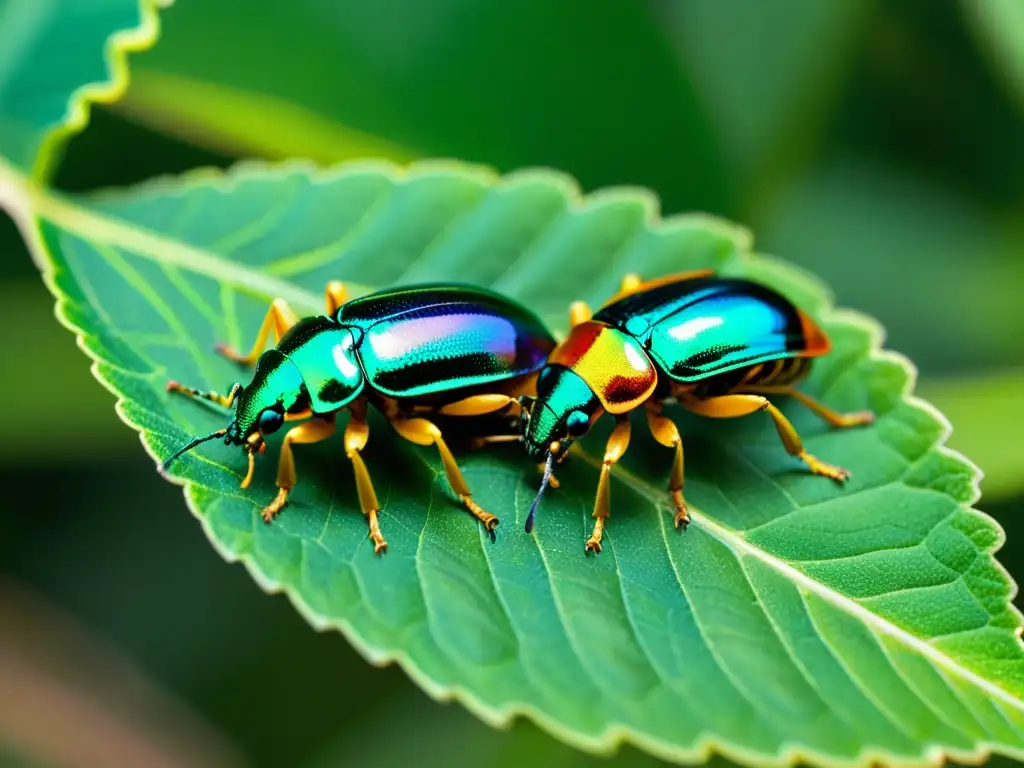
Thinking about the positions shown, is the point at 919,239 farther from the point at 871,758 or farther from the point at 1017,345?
the point at 871,758

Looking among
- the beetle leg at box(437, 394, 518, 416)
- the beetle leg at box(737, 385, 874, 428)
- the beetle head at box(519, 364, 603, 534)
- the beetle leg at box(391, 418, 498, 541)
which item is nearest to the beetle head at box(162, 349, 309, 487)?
the beetle leg at box(391, 418, 498, 541)

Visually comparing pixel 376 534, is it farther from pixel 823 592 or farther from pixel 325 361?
pixel 823 592

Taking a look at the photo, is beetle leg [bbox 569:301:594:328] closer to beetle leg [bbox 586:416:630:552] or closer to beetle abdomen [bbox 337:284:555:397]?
beetle abdomen [bbox 337:284:555:397]

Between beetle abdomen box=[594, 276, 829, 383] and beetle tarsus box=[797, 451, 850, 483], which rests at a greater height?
beetle abdomen box=[594, 276, 829, 383]

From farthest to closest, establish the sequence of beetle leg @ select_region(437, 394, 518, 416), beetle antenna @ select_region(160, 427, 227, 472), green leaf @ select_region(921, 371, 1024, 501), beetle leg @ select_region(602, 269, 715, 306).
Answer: beetle leg @ select_region(602, 269, 715, 306), green leaf @ select_region(921, 371, 1024, 501), beetle leg @ select_region(437, 394, 518, 416), beetle antenna @ select_region(160, 427, 227, 472)

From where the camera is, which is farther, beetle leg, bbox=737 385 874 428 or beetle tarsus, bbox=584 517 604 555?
beetle leg, bbox=737 385 874 428

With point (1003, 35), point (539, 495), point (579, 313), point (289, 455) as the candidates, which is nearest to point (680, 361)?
point (579, 313)
